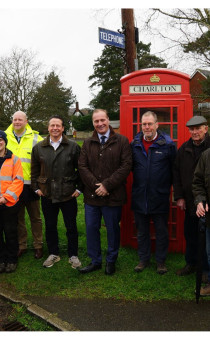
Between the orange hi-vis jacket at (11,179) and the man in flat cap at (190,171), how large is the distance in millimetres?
2034

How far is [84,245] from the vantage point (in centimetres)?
551

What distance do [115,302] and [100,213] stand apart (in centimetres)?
117

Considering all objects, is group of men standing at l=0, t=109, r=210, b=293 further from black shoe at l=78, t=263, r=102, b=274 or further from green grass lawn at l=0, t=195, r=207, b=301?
green grass lawn at l=0, t=195, r=207, b=301

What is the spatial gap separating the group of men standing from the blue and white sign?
9.66 feet

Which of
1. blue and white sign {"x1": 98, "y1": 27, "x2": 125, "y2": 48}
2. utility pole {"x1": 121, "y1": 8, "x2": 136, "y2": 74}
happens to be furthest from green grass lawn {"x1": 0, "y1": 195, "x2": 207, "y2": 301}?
utility pole {"x1": 121, "y1": 8, "x2": 136, "y2": 74}

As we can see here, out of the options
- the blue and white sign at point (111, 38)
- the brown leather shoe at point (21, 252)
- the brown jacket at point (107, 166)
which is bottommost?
the brown leather shoe at point (21, 252)

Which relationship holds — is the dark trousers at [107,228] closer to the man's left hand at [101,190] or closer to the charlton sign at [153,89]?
the man's left hand at [101,190]

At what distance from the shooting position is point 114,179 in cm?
411

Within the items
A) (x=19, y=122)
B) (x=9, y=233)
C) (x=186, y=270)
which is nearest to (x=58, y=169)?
(x=19, y=122)

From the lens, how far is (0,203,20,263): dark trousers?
4501mm

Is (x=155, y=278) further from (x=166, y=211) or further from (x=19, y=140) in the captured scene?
(x=19, y=140)

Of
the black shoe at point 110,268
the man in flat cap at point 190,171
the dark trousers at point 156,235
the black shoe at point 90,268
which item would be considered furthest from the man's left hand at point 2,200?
the man in flat cap at point 190,171

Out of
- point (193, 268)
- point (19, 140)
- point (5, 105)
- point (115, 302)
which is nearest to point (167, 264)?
point (193, 268)

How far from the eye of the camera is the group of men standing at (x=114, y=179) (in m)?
4.13
